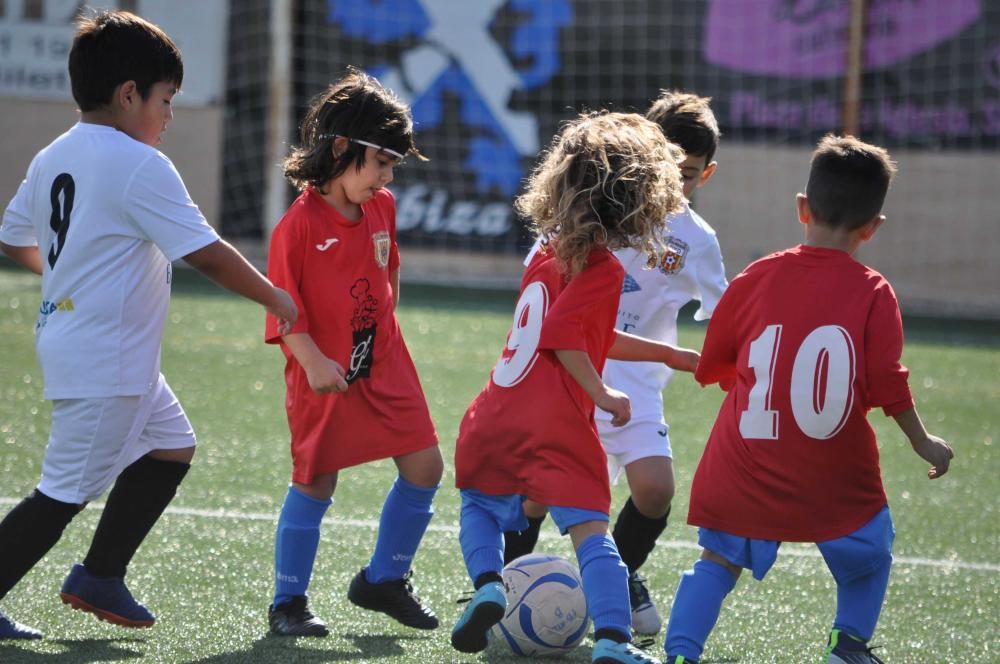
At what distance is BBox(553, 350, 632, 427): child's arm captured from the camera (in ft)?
9.16

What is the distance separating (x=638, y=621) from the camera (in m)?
3.50

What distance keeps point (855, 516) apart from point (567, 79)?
8.81 meters

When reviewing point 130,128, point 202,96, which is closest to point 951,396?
point 130,128

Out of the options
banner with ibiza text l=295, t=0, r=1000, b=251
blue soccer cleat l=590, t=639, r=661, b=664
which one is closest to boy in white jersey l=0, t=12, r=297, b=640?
blue soccer cleat l=590, t=639, r=661, b=664

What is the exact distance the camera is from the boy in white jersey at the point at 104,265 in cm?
291

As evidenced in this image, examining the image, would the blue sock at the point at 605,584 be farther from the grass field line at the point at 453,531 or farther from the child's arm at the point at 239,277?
the grass field line at the point at 453,531

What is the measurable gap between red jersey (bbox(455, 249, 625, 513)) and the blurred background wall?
Result: 8036mm

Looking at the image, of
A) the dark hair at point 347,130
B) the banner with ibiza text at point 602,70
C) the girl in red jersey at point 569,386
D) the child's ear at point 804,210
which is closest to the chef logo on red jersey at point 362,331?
the dark hair at point 347,130

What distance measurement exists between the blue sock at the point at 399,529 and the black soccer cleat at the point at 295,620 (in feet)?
0.61

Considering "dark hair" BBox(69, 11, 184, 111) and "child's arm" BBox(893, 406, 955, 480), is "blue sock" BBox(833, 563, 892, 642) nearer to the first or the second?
"child's arm" BBox(893, 406, 955, 480)

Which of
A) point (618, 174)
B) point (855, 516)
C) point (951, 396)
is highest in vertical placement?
point (618, 174)

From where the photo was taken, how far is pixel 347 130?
3.30m

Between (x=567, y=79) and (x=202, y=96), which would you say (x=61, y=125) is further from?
(x=567, y=79)

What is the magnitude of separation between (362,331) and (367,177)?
38 centimetres
